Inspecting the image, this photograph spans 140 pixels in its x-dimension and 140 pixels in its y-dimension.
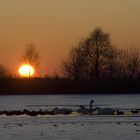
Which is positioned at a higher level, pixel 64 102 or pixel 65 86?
pixel 65 86

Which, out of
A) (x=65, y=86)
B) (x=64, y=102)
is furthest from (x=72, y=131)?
(x=65, y=86)

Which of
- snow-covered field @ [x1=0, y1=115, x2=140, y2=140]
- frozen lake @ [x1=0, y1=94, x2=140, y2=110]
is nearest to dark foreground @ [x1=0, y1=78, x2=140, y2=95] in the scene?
frozen lake @ [x1=0, y1=94, x2=140, y2=110]

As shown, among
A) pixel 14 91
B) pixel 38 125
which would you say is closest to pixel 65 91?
pixel 14 91

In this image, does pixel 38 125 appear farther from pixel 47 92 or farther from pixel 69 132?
pixel 47 92

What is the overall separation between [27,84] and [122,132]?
6862 cm

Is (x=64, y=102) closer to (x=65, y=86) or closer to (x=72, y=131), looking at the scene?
(x=65, y=86)

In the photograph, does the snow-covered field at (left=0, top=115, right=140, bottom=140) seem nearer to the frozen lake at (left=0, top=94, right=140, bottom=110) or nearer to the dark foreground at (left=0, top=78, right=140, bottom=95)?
the frozen lake at (left=0, top=94, right=140, bottom=110)

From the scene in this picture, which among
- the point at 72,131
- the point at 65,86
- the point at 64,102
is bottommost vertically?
the point at 72,131

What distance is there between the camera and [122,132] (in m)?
22.8

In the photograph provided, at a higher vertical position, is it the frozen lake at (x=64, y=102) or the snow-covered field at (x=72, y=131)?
the frozen lake at (x=64, y=102)

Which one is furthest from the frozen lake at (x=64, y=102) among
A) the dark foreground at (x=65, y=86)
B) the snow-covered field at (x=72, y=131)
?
the snow-covered field at (x=72, y=131)

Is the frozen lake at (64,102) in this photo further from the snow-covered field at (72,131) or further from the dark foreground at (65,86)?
the snow-covered field at (72,131)

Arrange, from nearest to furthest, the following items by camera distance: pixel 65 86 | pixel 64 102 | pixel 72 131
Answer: pixel 72 131
pixel 64 102
pixel 65 86

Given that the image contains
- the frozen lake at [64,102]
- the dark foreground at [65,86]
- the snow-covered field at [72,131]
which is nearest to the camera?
the snow-covered field at [72,131]
